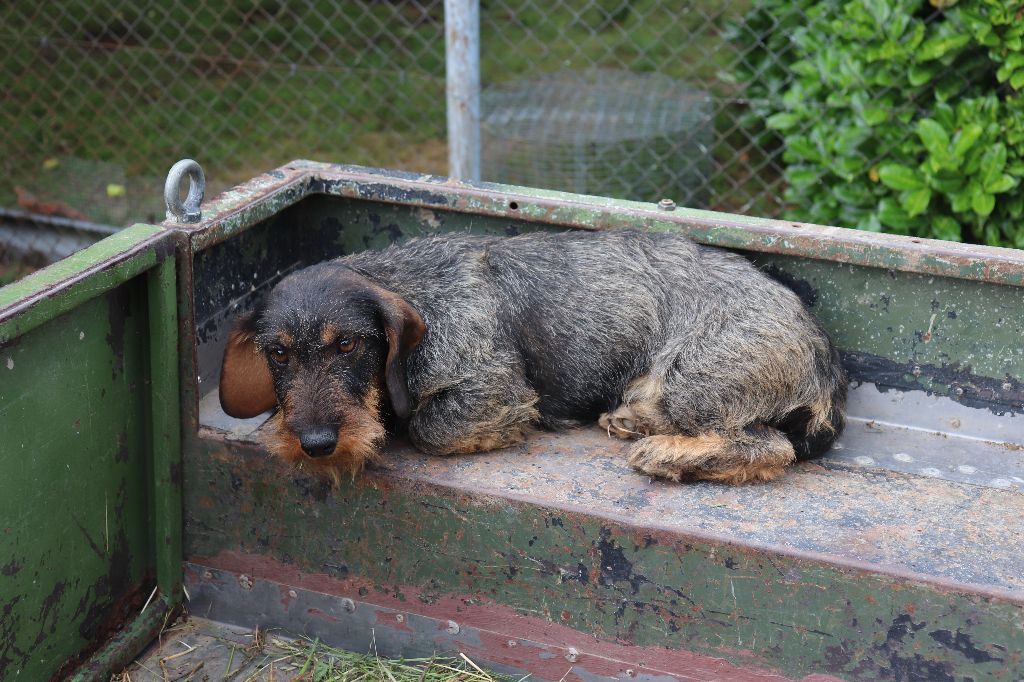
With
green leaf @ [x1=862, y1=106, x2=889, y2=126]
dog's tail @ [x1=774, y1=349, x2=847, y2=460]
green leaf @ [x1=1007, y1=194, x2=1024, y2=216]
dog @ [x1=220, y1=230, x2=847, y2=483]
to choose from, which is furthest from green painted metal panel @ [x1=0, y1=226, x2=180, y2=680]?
green leaf @ [x1=1007, y1=194, x2=1024, y2=216]

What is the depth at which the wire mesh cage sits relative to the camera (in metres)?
7.85

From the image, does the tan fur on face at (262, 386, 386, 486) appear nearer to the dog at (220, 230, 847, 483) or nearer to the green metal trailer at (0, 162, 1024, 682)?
the dog at (220, 230, 847, 483)

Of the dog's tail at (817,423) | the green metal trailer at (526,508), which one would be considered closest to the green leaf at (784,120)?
the green metal trailer at (526,508)

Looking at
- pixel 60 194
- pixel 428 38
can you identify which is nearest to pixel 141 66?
pixel 60 194

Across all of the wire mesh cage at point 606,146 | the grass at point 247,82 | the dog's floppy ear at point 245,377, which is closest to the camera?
the dog's floppy ear at point 245,377

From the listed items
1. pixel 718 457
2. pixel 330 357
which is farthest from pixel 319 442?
pixel 718 457

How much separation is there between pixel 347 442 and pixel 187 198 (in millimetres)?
1141

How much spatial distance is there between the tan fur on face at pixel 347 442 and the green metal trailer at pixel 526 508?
0.57ft

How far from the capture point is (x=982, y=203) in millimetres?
5992

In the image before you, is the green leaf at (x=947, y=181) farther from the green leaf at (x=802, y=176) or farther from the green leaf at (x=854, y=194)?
the green leaf at (x=802, y=176)

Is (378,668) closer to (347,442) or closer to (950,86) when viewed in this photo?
(347,442)

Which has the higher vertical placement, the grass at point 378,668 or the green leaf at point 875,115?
the green leaf at point 875,115

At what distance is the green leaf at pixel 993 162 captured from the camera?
5.95 m

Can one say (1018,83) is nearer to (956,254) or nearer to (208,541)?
(956,254)
